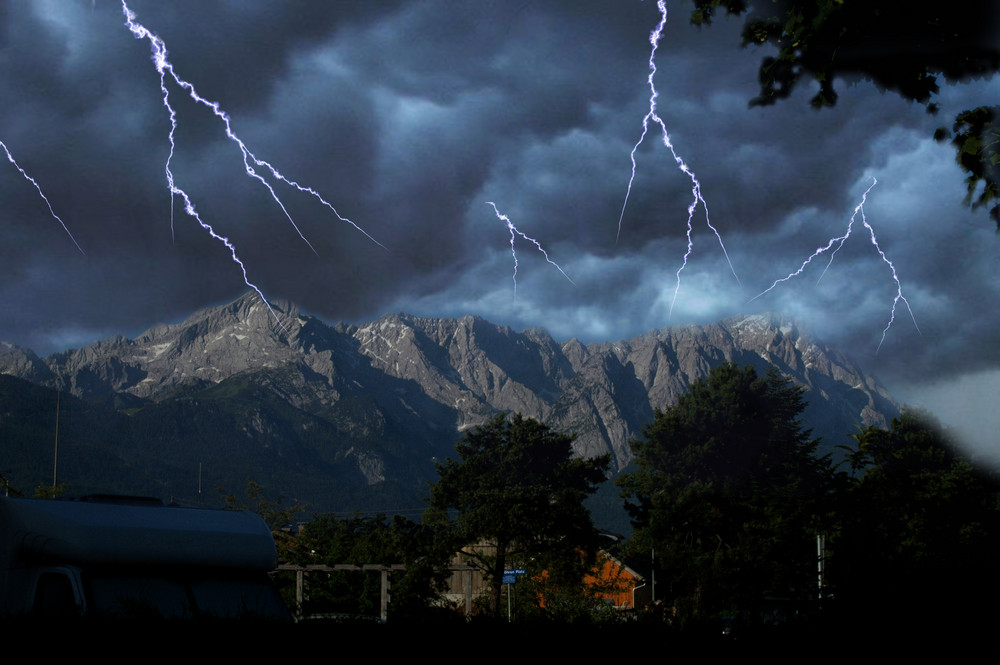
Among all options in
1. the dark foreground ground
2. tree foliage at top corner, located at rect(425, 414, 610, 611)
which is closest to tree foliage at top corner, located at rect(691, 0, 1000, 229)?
the dark foreground ground

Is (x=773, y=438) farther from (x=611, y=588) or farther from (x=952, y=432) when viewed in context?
(x=611, y=588)

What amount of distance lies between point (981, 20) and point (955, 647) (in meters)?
7.52

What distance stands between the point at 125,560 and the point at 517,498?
35207mm

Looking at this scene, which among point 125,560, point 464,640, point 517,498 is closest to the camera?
point 464,640

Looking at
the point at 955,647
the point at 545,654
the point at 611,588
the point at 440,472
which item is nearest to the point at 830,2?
the point at 955,647

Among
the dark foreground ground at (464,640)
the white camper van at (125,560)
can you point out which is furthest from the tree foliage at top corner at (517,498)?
the dark foreground ground at (464,640)

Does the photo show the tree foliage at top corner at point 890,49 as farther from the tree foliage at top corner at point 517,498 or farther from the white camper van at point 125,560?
the tree foliage at top corner at point 517,498

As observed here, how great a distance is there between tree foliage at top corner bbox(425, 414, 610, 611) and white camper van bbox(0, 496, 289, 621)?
28896 mm

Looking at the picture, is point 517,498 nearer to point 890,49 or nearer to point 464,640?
point 890,49

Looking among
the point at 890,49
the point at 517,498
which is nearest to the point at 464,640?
the point at 890,49

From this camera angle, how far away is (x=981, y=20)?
9531 mm

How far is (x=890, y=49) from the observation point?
9.74 metres

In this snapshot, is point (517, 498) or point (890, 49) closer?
point (890, 49)

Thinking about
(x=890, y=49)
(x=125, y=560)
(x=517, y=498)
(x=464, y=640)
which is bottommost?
(x=464, y=640)
